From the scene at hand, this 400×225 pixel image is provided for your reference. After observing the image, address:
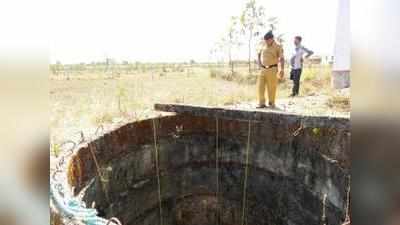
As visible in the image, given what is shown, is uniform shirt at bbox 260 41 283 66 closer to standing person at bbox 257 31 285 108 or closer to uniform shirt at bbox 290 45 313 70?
standing person at bbox 257 31 285 108

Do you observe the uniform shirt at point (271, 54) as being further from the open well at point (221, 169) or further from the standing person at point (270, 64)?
the open well at point (221, 169)

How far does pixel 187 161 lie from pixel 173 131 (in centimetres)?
41

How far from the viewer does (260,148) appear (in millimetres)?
4449

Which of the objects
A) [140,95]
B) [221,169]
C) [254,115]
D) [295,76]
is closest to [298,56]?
[295,76]

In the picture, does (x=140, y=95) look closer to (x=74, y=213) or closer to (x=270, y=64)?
(x=270, y=64)

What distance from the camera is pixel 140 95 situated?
553 cm

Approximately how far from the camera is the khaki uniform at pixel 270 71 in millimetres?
4258

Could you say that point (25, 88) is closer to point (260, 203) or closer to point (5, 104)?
point (5, 104)

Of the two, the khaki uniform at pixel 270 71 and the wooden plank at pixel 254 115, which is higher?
the khaki uniform at pixel 270 71

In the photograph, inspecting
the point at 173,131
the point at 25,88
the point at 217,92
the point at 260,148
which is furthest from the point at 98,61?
the point at 25,88

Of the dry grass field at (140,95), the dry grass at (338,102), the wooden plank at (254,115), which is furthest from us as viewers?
the dry grass at (338,102)

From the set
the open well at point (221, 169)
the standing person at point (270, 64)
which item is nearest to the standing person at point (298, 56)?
the standing person at point (270, 64)

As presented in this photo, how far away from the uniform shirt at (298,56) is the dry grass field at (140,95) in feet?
1.46

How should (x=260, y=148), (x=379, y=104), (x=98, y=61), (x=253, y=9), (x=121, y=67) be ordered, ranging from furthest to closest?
(x=253, y=9)
(x=121, y=67)
(x=98, y=61)
(x=260, y=148)
(x=379, y=104)
